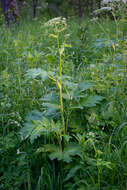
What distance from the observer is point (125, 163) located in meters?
1.51

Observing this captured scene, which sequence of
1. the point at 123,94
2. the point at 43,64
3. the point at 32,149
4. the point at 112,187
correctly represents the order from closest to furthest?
the point at 112,187
the point at 32,149
the point at 123,94
the point at 43,64

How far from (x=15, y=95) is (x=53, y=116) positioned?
704 mm

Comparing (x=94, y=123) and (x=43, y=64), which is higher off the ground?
(x=43, y=64)

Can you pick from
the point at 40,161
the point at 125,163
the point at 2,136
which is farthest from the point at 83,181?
the point at 2,136

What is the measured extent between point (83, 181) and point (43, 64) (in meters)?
2.13

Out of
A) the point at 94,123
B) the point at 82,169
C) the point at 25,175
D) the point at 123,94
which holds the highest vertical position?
the point at 123,94

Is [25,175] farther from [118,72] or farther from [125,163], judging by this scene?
[118,72]

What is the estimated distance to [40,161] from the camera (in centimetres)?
172

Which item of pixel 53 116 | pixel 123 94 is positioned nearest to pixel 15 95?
pixel 53 116

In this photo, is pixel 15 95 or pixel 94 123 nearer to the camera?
pixel 94 123

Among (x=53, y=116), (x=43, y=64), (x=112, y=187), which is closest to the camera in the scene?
(x=112, y=187)

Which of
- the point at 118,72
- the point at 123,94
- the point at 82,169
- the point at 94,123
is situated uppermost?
the point at 118,72

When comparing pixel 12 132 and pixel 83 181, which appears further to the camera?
pixel 12 132

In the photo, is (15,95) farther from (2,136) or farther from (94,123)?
(94,123)
